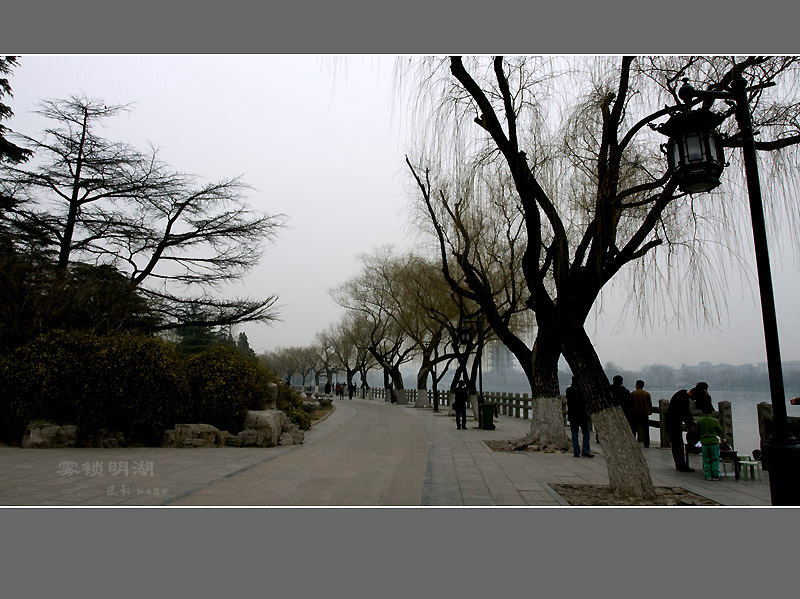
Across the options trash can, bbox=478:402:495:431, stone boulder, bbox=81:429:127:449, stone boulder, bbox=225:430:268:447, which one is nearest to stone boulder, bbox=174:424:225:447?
stone boulder, bbox=225:430:268:447

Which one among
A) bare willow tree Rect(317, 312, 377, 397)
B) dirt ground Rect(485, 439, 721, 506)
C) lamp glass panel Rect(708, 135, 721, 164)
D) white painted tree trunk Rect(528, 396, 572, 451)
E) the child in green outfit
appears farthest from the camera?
bare willow tree Rect(317, 312, 377, 397)

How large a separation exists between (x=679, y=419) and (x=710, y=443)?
2.43 ft

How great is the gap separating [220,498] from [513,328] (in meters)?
19.2

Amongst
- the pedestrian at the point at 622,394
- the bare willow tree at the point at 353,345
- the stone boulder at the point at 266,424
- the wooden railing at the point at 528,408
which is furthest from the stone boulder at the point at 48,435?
the bare willow tree at the point at 353,345

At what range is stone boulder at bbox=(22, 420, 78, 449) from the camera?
35.4 ft

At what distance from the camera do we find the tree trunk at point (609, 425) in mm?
6668

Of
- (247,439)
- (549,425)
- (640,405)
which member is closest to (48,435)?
(247,439)

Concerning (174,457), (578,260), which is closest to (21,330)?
(174,457)

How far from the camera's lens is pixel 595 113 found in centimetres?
852

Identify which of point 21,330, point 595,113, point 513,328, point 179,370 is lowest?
Answer: point 179,370

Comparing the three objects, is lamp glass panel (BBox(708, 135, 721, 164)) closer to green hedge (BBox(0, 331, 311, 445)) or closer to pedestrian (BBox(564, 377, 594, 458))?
pedestrian (BBox(564, 377, 594, 458))

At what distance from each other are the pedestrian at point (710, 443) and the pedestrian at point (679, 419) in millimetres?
526

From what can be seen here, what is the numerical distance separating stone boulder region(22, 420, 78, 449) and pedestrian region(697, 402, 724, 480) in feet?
38.3

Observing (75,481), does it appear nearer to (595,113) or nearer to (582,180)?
(582,180)
